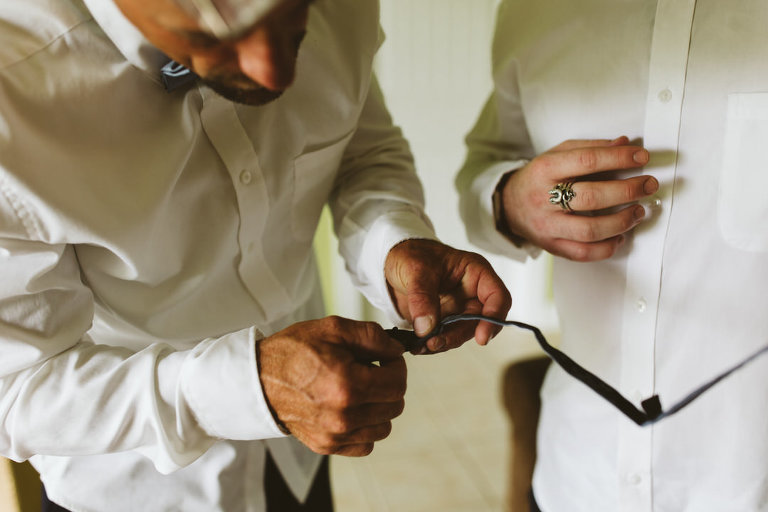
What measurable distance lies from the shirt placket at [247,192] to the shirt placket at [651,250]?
1.63ft

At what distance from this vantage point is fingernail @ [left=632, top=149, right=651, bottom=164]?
0.64 m

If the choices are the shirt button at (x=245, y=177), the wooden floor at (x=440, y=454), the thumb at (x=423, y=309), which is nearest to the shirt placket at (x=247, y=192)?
the shirt button at (x=245, y=177)

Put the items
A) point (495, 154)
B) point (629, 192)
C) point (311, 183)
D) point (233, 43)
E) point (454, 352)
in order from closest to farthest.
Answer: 1. point (233, 43)
2. point (629, 192)
3. point (311, 183)
4. point (495, 154)
5. point (454, 352)

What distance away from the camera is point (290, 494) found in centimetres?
92

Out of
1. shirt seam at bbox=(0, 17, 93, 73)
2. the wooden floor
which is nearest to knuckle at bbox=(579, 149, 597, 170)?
shirt seam at bbox=(0, 17, 93, 73)

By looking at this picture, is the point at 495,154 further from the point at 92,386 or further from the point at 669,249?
the point at 92,386

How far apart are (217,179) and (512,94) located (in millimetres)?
477

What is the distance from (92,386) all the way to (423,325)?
339mm

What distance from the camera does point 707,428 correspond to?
2.18ft

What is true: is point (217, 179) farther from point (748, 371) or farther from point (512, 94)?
point (748, 371)

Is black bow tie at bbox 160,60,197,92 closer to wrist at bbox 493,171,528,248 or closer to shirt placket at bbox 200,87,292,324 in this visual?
shirt placket at bbox 200,87,292,324

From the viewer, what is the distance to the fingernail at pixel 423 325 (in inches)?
22.1

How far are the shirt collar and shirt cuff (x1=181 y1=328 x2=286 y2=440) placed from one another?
0.99ft

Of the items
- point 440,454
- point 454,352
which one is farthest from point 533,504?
point 454,352
